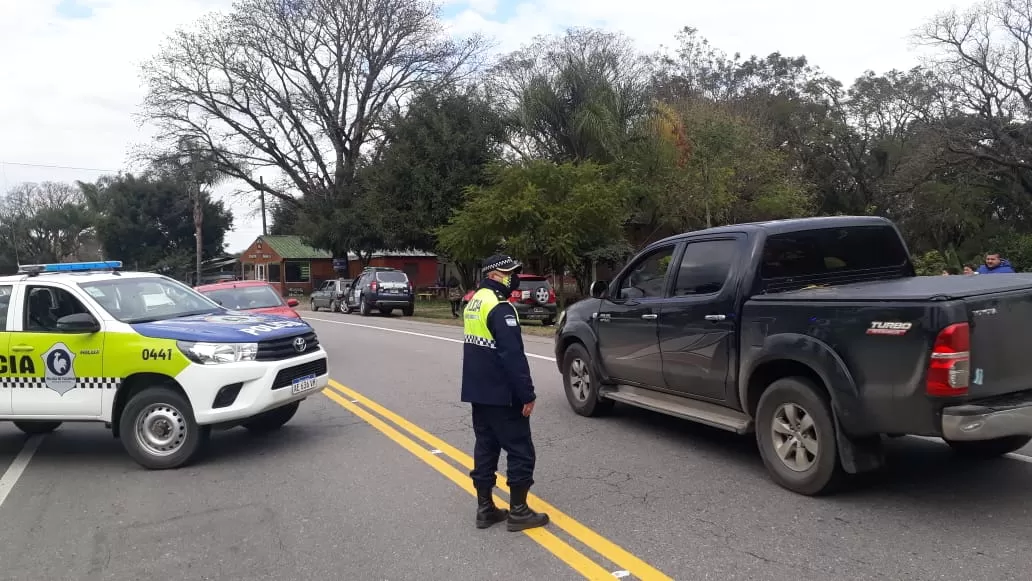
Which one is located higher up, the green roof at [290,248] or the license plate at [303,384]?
the green roof at [290,248]

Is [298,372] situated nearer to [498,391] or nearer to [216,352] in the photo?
[216,352]

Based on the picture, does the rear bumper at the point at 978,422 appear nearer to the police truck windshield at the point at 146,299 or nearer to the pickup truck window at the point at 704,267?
the pickup truck window at the point at 704,267

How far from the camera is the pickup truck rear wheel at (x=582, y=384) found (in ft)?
25.9

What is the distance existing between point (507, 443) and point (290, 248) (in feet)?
185

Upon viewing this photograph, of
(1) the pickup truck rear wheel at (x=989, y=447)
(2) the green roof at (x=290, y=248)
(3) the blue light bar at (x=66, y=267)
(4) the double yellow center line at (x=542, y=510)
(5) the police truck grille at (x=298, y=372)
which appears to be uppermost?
(2) the green roof at (x=290, y=248)

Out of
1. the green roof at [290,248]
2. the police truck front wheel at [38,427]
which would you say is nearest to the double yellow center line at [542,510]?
the police truck front wheel at [38,427]

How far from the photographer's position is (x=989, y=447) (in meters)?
5.82

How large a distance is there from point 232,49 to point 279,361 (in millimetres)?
41047

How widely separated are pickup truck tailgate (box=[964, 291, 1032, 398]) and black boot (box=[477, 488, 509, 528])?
2.91 metres

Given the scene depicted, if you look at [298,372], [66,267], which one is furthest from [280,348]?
[66,267]

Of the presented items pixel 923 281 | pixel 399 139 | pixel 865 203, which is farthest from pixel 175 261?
pixel 923 281

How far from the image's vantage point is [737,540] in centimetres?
455

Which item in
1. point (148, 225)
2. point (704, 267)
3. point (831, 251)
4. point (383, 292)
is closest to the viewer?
point (831, 251)

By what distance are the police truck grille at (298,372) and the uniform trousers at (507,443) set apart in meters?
2.55
